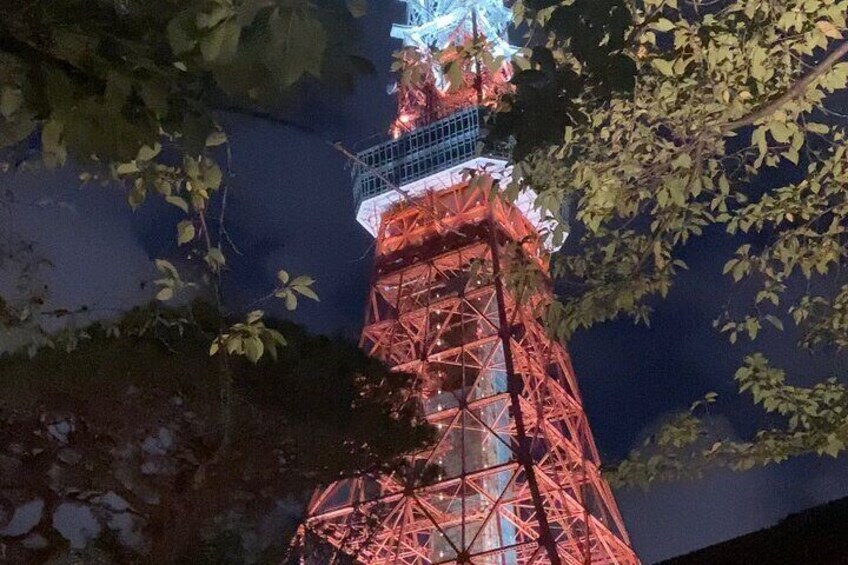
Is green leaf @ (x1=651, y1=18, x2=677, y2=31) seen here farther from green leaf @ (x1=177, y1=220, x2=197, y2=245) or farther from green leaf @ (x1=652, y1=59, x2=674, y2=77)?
green leaf @ (x1=177, y1=220, x2=197, y2=245)

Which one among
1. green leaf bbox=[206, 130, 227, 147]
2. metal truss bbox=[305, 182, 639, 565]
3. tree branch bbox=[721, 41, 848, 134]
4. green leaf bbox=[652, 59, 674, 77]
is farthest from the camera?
metal truss bbox=[305, 182, 639, 565]

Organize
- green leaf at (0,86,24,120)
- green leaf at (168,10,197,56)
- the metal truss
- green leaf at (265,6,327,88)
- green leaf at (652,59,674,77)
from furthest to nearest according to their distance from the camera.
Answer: the metal truss, green leaf at (652,59,674,77), green leaf at (0,86,24,120), green leaf at (168,10,197,56), green leaf at (265,6,327,88)

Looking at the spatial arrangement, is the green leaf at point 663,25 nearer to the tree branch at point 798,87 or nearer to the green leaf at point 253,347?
the tree branch at point 798,87

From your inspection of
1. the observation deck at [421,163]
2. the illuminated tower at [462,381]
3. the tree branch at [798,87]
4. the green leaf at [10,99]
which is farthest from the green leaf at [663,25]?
the observation deck at [421,163]

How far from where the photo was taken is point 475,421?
734 inches

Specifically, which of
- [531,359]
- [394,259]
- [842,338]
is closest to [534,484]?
[531,359]

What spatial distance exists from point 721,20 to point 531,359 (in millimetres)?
16094

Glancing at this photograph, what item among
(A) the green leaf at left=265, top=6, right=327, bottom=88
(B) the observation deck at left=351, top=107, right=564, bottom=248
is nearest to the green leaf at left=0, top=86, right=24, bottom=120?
(A) the green leaf at left=265, top=6, right=327, bottom=88

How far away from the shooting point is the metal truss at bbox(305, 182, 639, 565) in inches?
636

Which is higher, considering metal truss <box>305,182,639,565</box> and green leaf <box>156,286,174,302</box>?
metal truss <box>305,182,639,565</box>

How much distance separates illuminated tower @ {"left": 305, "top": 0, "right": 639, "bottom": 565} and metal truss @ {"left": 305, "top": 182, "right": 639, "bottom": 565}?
39mm

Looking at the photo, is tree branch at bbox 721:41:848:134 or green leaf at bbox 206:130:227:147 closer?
green leaf at bbox 206:130:227:147

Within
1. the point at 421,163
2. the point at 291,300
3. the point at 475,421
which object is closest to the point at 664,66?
the point at 291,300

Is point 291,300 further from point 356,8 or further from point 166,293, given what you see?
point 356,8
